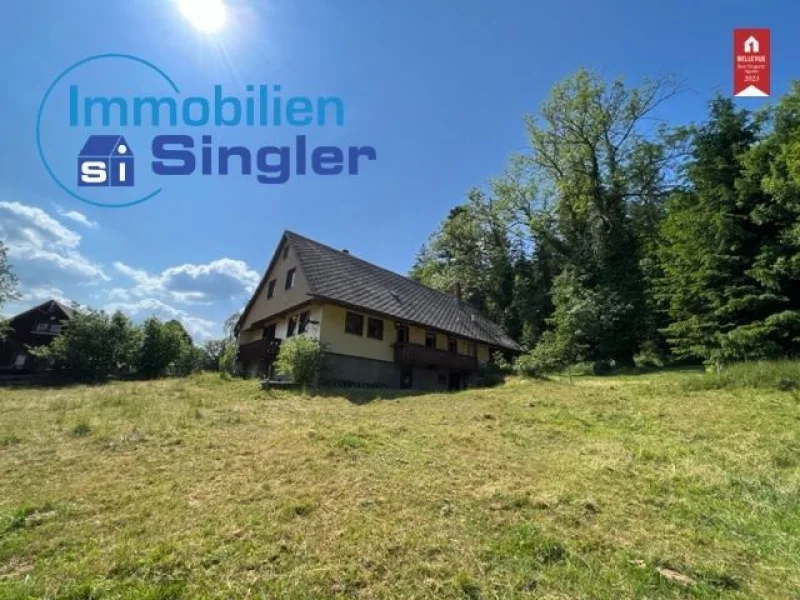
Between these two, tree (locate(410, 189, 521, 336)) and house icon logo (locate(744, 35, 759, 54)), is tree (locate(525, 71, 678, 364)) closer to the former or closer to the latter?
tree (locate(410, 189, 521, 336))

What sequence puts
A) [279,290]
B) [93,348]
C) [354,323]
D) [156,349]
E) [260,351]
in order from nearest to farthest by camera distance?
[354,323] < [260,351] < [279,290] < [93,348] < [156,349]

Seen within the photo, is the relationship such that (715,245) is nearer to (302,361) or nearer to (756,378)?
(756,378)

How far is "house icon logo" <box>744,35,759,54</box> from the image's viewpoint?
15023mm

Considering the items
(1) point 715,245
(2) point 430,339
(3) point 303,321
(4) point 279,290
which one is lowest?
(2) point 430,339

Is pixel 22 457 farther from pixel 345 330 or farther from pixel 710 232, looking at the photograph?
pixel 710 232

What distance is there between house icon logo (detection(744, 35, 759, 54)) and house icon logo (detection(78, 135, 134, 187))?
20.5 metres

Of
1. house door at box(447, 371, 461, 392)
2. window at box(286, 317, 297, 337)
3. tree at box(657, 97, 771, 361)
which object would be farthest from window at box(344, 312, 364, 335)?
tree at box(657, 97, 771, 361)

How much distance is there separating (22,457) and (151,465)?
8.37 feet

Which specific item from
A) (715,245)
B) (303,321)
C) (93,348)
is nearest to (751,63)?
(715,245)

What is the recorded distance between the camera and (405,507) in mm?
5102

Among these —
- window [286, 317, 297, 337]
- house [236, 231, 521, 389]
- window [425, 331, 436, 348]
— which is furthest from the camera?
window [425, 331, 436, 348]

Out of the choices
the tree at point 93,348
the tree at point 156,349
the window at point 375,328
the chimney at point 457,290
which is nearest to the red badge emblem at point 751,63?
the window at point 375,328

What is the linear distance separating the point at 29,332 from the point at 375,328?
121 ft

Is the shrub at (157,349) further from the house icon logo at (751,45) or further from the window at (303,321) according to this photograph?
the house icon logo at (751,45)
